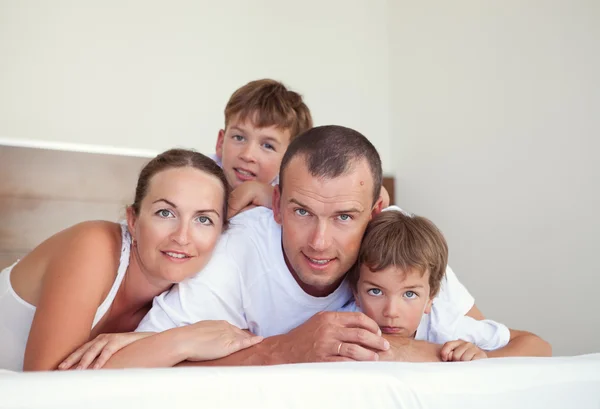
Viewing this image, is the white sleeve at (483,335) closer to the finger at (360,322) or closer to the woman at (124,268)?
the finger at (360,322)

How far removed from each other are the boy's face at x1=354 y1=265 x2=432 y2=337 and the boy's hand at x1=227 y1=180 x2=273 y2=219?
0.43 meters

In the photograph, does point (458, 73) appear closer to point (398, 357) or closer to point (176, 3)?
point (176, 3)

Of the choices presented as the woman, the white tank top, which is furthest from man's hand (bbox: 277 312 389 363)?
the white tank top

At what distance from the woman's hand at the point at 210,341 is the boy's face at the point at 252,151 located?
0.87 metres

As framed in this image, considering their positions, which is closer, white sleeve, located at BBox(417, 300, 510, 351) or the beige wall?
white sleeve, located at BBox(417, 300, 510, 351)

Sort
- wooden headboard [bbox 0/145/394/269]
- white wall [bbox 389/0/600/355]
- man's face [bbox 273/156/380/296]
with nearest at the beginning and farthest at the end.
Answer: man's face [bbox 273/156/380/296]
white wall [bbox 389/0/600/355]
wooden headboard [bbox 0/145/394/269]

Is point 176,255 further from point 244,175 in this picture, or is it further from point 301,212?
point 244,175

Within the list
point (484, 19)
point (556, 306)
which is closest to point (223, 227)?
point (556, 306)

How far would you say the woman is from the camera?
145cm

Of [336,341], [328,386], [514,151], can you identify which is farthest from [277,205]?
[514,151]

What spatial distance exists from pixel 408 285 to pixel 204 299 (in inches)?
20.6

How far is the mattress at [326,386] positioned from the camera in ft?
2.61

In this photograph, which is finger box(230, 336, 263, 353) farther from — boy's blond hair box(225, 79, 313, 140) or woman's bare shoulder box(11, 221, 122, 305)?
boy's blond hair box(225, 79, 313, 140)

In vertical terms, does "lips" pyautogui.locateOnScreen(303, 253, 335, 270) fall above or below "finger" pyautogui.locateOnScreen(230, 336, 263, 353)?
above
